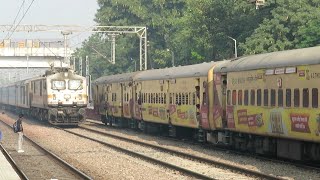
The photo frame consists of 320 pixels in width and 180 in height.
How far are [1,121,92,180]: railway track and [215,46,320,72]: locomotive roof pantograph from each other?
6917 millimetres

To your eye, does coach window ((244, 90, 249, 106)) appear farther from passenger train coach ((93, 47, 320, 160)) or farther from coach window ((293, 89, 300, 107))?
coach window ((293, 89, 300, 107))

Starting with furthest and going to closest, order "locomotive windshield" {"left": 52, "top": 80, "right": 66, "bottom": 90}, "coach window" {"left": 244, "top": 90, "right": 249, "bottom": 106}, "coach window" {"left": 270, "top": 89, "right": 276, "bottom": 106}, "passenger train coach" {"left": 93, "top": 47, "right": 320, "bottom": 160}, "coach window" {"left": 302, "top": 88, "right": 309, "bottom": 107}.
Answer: "locomotive windshield" {"left": 52, "top": 80, "right": 66, "bottom": 90}, "coach window" {"left": 244, "top": 90, "right": 249, "bottom": 106}, "coach window" {"left": 270, "top": 89, "right": 276, "bottom": 106}, "passenger train coach" {"left": 93, "top": 47, "right": 320, "bottom": 160}, "coach window" {"left": 302, "top": 88, "right": 309, "bottom": 107}

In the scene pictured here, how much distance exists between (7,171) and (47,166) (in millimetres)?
2919

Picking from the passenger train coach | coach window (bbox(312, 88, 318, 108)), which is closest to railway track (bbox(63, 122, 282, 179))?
the passenger train coach

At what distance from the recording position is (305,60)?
20312 millimetres

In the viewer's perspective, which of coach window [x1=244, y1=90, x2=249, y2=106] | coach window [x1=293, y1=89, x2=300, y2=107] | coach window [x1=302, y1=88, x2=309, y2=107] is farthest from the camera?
coach window [x1=244, y1=90, x2=249, y2=106]

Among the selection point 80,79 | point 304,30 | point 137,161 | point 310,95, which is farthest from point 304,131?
point 304,30

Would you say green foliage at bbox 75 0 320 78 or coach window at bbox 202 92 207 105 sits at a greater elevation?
green foliage at bbox 75 0 320 78

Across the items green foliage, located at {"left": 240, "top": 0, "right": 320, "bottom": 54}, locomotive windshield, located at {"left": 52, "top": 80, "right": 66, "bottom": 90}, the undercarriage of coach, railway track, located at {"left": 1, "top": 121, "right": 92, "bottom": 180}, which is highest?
green foliage, located at {"left": 240, "top": 0, "right": 320, "bottom": 54}

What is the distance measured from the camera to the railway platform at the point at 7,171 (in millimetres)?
19953

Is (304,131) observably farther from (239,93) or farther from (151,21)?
(151,21)

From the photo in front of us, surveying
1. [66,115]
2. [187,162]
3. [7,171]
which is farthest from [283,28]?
[7,171]

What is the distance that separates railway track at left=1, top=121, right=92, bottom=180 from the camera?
69.8ft

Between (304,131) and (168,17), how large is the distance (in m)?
80.2
